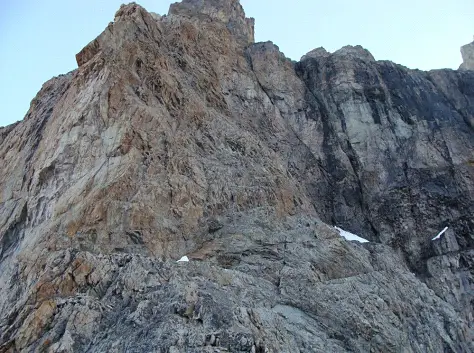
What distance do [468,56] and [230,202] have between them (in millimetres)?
57647

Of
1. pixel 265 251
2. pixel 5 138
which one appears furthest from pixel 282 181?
pixel 5 138

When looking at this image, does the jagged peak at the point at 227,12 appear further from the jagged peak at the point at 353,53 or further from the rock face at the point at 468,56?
the rock face at the point at 468,56

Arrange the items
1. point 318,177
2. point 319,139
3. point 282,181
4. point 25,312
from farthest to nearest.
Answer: point 319,139, point 318,177, point 282,181, point 25,312

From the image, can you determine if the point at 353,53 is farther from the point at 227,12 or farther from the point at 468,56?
the point at 468,56

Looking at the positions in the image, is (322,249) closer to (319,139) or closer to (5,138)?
(319,139)

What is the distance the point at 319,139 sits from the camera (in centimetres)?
3594

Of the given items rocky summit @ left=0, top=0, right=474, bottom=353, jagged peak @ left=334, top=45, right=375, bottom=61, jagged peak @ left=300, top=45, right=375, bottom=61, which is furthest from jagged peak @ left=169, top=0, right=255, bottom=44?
rocky summit @ left=0, top=0, right=474, bottom=353

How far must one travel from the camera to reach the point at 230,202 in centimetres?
2386

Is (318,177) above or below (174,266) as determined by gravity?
above

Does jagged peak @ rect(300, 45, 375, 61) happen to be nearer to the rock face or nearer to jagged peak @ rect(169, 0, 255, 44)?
jagged peak @ rect(169, 0, 255, 44)

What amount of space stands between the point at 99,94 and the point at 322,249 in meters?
13.8

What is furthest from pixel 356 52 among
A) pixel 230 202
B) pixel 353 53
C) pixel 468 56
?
pixel 468 56

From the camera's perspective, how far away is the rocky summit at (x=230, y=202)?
15398 millimetres

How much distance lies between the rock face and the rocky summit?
27.8 m
